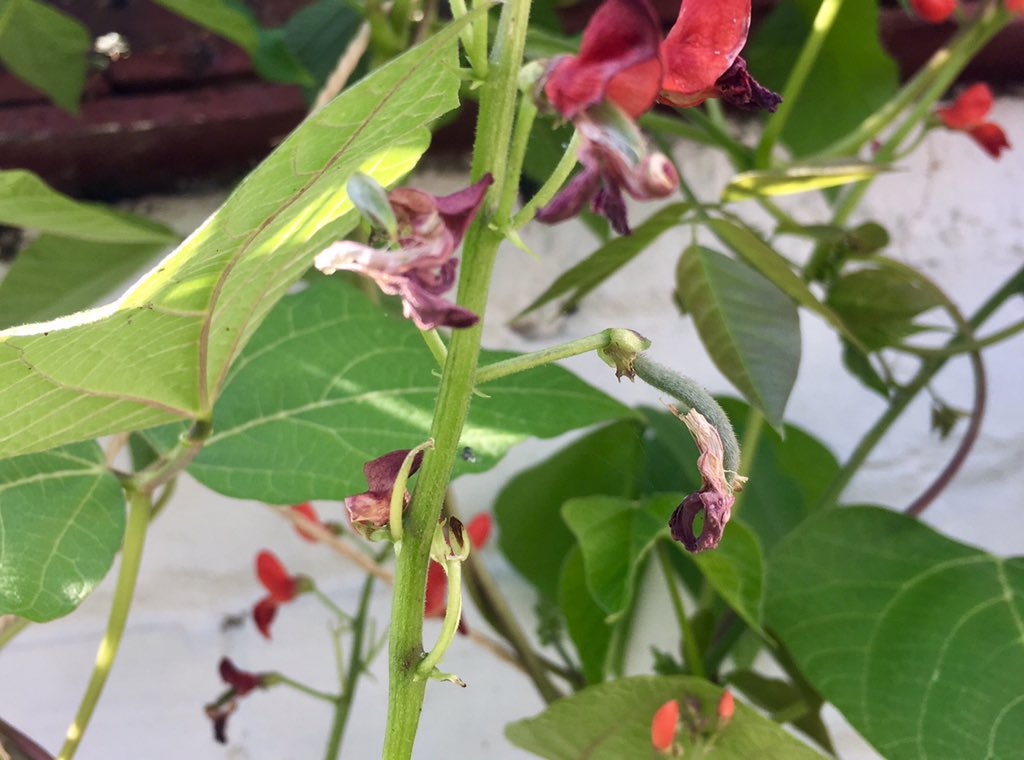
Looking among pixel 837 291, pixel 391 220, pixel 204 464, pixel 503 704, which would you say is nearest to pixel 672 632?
pixel 503 704

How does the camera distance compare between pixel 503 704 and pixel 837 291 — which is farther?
pixel 503 704

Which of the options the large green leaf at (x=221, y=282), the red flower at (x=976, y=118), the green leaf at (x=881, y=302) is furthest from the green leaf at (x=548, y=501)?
the large green leaf at (x=221, y=282)

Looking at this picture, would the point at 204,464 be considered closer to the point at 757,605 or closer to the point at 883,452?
the point at 757,605

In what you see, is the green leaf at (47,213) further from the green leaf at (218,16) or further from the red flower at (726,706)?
the red flower at (726,706)

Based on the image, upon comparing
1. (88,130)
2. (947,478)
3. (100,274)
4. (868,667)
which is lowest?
(868,667)

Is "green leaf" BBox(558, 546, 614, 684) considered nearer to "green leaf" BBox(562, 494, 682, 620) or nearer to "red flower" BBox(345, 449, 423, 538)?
"green leaf" BBox(562, 494, 682, 620)

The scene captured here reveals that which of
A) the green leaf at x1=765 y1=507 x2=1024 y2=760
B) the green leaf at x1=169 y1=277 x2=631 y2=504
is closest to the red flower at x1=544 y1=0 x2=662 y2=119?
the green leaf at x1=169 y1=277 x2=631 y2=504
